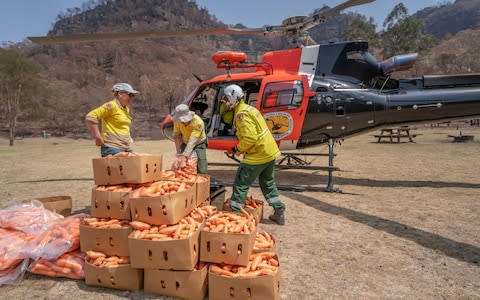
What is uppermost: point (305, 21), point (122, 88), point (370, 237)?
point (305, 21)

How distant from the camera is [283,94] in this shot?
8.02m

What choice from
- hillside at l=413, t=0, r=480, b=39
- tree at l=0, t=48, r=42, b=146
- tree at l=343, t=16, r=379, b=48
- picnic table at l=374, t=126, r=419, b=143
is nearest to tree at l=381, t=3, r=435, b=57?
tree at l=343, t=16, r=379, b=48

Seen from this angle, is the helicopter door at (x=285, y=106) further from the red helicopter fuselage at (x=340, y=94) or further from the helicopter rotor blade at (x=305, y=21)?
the helicopter rotor blade at (x=305, y=21)

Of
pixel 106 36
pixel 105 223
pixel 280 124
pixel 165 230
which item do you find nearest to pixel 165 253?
pixel 165 230

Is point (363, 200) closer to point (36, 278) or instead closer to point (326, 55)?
point (326, 55)

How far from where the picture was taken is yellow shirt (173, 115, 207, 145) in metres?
5.77

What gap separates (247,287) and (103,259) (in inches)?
63.0

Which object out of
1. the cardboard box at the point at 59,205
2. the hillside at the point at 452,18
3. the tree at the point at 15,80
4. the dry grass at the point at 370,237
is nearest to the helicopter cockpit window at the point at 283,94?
the dry grass at the point at 370,237

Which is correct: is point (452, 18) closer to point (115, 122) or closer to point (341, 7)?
point (341, 7)

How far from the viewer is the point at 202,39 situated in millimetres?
127375

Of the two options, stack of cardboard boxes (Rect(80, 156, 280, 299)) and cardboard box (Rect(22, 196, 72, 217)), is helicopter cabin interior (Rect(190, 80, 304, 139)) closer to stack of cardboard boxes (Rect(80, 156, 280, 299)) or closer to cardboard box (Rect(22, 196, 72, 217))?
cardboard box (Rect(22, 196, 72, 217))

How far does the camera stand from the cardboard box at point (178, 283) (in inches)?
121

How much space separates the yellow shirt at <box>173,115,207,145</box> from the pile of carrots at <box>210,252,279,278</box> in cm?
294

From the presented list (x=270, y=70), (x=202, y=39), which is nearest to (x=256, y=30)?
(x=270, y=70)
